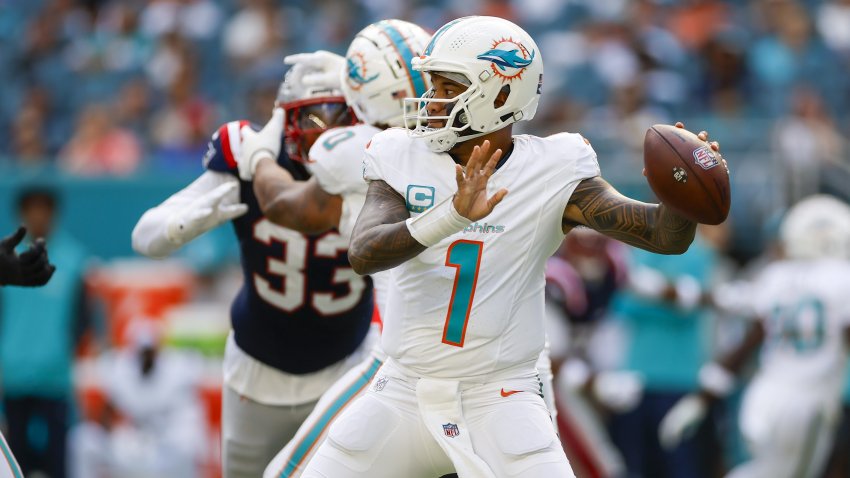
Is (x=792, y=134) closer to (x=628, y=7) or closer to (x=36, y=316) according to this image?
(x=628, y=7)

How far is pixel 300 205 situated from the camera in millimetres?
4594

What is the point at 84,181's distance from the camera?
33.8 ft

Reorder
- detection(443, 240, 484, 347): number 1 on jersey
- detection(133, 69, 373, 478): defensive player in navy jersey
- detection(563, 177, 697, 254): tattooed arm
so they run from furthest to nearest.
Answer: detection(133, 69, 373, 478): defensive player in navy jersey → detection(443, 240, 484, 347): number 1 on jersey → detection(563, 177, 697, 254): tattooed arm

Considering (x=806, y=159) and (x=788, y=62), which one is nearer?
(x=806, y=159)

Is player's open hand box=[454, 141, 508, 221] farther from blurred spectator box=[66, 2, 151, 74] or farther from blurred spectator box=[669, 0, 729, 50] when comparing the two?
blurred spectator box=[66, 2, 151, 74]

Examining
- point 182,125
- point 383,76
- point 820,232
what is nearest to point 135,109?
point 182,125

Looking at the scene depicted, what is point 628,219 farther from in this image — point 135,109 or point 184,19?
point 184,19

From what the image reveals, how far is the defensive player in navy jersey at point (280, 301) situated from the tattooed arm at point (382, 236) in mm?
1100

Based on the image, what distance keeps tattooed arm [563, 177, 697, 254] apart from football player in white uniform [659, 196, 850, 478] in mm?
4065

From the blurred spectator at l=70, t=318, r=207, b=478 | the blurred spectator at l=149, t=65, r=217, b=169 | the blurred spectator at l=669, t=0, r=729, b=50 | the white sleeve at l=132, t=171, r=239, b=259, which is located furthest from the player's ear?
the blurred spectator at l=669, t=0, r=729, b=50

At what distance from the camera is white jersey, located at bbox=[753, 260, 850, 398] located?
25.3ft

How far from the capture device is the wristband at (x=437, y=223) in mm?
3709

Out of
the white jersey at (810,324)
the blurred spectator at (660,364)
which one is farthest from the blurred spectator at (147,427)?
the white jersey at (810,324)

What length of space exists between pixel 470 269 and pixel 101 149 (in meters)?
7.59
